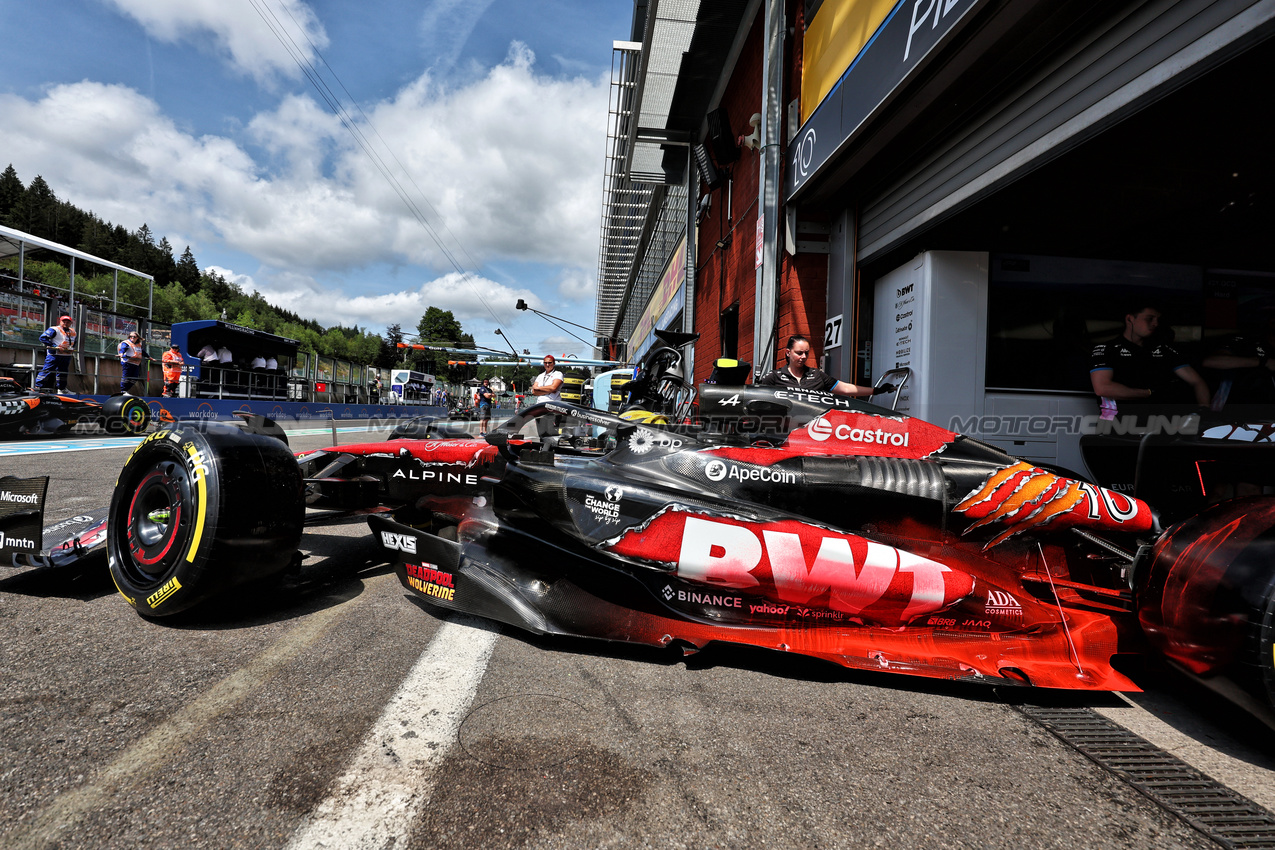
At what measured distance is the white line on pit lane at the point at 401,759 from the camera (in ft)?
3.63

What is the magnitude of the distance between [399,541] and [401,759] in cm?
118

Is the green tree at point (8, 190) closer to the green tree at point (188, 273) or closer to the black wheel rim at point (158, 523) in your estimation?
the green tree at point (188, 273)

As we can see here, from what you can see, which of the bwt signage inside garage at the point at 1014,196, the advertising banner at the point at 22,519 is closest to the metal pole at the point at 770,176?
the bwt signage inside garage at the point at 1014,196

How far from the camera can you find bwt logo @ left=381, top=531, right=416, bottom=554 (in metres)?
2.37

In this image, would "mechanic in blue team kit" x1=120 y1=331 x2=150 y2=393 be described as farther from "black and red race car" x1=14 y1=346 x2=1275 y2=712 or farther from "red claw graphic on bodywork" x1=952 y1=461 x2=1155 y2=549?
"red claw graphic on bodywork" x1=952 y1=461 x2=1155 y2=549

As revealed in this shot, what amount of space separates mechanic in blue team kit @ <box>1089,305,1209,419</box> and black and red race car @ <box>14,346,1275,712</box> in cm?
279

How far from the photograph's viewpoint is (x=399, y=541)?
2408 millimetres

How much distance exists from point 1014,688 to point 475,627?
194cm

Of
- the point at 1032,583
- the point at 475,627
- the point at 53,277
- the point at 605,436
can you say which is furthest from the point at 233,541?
the point at 53,277

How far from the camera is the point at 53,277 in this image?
3469 centimetres

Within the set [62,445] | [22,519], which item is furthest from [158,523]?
[62,445]

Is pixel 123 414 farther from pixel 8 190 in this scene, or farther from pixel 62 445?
pixel 8 190

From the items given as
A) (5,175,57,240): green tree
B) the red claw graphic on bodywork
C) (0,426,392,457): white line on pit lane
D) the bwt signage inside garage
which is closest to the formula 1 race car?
(0,426,392,457): white line on pit lane

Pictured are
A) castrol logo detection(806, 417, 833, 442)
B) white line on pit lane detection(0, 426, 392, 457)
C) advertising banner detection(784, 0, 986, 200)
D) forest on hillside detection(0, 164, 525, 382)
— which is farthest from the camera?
forest on hillside detection(0, 164, 525, 382)
